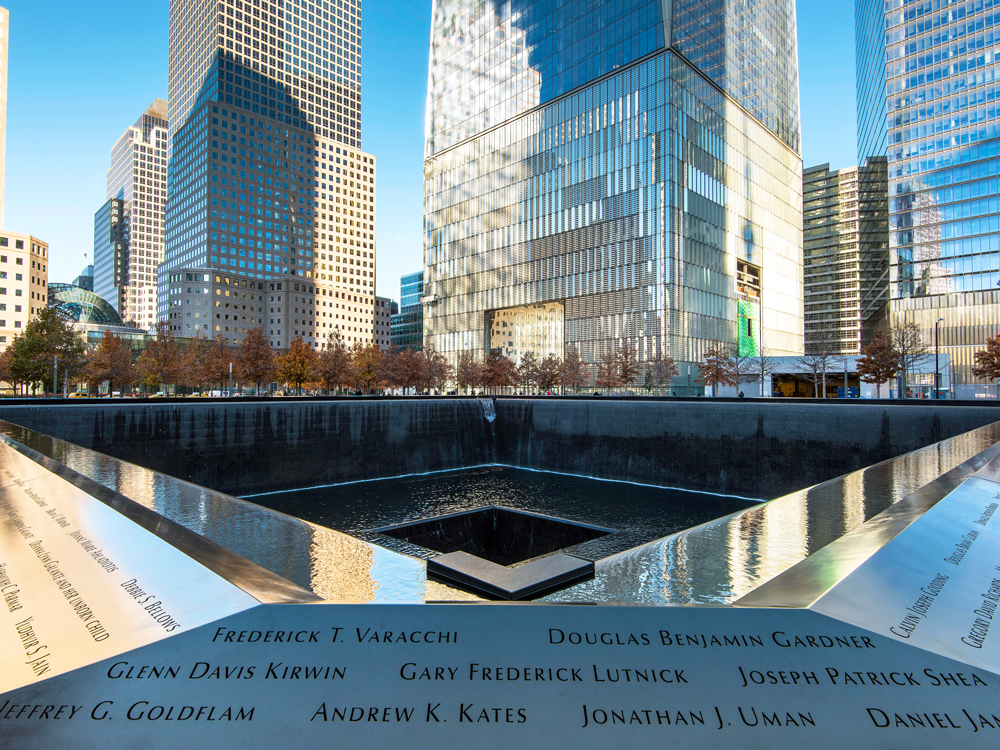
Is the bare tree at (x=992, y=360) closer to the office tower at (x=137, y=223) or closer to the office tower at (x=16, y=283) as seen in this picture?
the office tower at (x=16, y=283)

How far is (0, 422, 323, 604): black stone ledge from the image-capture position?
2.89 m

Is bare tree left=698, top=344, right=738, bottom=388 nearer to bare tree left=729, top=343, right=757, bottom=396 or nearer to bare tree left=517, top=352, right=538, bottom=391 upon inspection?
bare tree left=729, top=343, right=757, bottom=396

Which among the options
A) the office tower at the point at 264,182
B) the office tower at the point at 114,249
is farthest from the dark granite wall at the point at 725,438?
the office tower at the point at 114,249

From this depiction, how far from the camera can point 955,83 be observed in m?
65.4

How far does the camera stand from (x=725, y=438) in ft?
84.2

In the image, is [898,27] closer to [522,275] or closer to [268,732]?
[522,275]

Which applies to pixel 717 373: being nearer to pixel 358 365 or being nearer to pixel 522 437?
pixel 522 437

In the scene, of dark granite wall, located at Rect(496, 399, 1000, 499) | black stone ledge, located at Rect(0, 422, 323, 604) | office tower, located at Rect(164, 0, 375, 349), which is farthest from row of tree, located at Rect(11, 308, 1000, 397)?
office tower, located at Rect(164, 0, 375, 349)

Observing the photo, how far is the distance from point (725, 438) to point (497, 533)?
12.8 meters

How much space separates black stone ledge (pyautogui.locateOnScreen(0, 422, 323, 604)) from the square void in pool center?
38.8ft

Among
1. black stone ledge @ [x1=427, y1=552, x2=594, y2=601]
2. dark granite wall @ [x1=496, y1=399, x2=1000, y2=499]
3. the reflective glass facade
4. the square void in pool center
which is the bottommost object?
the square void in pool center

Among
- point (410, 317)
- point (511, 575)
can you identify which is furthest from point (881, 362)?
point (410, 317)

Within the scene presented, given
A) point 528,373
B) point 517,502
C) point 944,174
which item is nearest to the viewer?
point 517,502

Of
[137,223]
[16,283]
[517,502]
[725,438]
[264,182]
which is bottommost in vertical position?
[517,502]
